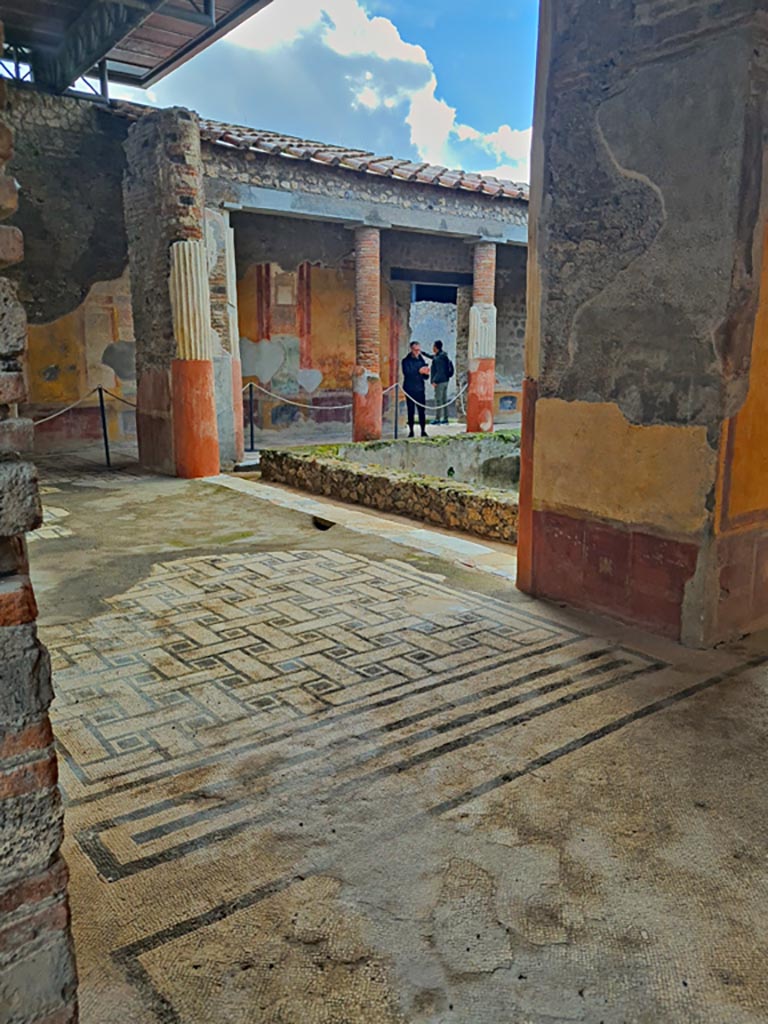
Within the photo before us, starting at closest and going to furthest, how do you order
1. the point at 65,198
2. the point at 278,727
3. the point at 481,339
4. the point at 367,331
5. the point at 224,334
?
the point at 278,727 → the point at 224,334 → the point at 65,198 → the point at 367,331 → the point at 481,339

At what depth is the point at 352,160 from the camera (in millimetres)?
9172

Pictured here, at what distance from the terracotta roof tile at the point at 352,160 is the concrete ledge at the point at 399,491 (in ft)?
10.9

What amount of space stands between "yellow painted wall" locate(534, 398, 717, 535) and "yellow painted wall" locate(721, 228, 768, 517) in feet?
0.34

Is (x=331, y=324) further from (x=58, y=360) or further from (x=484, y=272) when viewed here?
(x=58, y=360)

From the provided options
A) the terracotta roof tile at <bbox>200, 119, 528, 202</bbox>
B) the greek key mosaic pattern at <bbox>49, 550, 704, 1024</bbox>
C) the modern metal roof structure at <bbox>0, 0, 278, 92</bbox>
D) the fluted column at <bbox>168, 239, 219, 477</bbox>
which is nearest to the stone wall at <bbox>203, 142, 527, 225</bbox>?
the terracotta roof tile at <bbox>200, 119, 528, 202</bbox>

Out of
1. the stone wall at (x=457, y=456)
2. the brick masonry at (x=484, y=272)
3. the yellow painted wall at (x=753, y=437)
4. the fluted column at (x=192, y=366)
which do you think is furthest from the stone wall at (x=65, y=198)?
the yellow painted wall at (x=753, y=437)

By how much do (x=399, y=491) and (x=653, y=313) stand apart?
363 centimetres

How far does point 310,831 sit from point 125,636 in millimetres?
1500

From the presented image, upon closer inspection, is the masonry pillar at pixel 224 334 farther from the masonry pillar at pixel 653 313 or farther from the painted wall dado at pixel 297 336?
the masonry pillar at pixel 653 313

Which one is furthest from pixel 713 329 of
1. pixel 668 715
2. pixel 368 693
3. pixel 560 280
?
pixel 368 693

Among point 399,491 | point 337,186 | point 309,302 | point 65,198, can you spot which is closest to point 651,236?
point 399,491

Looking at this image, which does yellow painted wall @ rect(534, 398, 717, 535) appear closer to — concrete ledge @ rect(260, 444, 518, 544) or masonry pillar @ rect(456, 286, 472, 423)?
concrete ledge @ rect(260, 444, 518, 544)

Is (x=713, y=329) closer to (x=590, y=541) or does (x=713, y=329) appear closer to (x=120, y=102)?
(x=590, y=541)

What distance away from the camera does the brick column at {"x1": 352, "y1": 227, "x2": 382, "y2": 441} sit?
9531 mm
